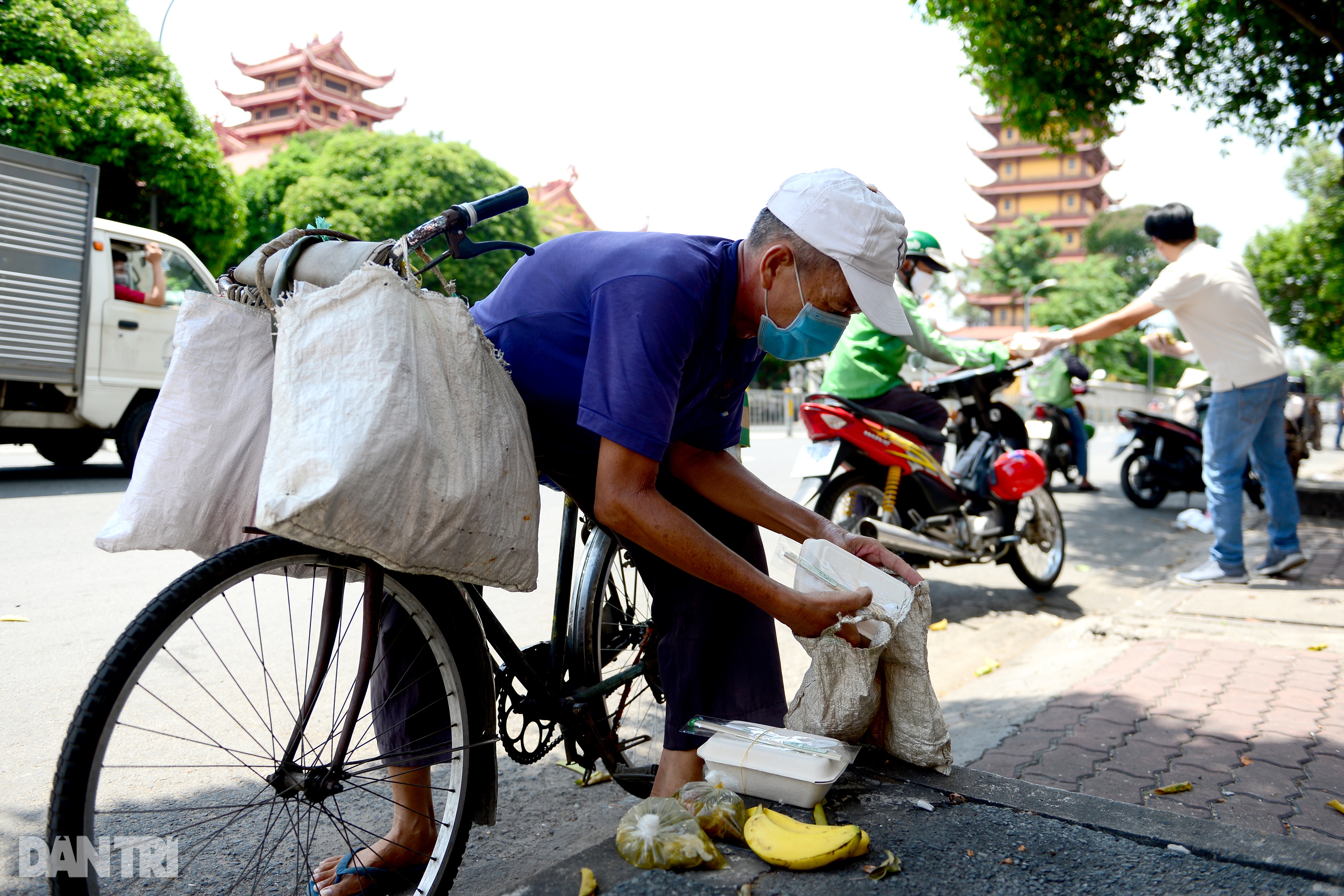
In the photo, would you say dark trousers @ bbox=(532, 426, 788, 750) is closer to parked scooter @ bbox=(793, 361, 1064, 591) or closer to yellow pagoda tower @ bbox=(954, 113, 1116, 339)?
parked scooter @ bbox=(793, 361, 1064, 591)

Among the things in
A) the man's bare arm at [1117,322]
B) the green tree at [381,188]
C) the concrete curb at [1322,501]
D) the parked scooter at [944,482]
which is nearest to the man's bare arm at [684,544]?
the parked scooter at [944,482]

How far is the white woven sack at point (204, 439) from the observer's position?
1.65 m

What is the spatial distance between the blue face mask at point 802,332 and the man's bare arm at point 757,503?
1.06ft

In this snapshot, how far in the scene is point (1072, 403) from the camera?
1016cm

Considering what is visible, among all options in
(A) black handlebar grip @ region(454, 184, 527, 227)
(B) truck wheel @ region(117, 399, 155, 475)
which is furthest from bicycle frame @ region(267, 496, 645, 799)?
(B) truck wheel @ region(117, 399, 155, 475)

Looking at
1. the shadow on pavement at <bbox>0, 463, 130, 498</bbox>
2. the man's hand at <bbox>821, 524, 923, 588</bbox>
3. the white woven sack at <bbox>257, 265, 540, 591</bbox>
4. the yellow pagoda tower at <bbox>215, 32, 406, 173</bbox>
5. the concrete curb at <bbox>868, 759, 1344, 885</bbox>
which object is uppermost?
the yellow pagoda tower at <bbox>215, 32, 406, 173</bbox>

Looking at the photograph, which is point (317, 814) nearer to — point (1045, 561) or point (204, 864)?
point (204, 864)

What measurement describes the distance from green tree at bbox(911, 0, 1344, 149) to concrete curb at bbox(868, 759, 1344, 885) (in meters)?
6.49

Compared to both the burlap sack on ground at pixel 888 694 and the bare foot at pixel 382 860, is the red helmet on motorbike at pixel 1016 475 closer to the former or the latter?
the burlap sack on ground at pixel 888 694

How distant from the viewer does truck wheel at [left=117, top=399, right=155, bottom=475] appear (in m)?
8.16

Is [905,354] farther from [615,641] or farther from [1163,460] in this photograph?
[1163,460]

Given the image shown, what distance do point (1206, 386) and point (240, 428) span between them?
535 inches

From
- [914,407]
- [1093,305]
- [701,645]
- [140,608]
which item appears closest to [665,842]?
[701,645]

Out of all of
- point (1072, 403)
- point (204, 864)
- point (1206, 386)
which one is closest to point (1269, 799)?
point (204, 864)
